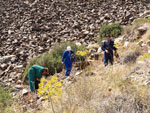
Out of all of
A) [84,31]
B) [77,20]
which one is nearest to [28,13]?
[77,20]

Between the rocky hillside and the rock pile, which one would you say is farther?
the rock pile

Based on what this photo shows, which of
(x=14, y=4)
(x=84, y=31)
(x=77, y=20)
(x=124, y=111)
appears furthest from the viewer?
(x=14, y=4)

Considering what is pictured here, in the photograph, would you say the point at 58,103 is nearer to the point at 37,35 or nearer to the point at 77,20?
the point at 37,35

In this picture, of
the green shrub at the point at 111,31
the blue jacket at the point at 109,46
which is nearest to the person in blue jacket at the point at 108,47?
the blue jacket at the point at 109,46

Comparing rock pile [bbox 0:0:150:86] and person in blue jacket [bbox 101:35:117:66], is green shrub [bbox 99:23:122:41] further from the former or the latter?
person in blue jacket [bbox 101:35:117:66]

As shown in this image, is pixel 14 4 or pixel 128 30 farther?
pixel 14 4

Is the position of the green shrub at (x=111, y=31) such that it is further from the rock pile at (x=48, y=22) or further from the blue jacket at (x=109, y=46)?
the blue jacket at (x=109, y=46)

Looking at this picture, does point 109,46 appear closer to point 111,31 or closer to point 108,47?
point 108,47

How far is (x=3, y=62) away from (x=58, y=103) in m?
7.10

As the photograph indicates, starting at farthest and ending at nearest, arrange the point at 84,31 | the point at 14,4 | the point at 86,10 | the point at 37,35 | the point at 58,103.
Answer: the point at 14,4, the point at 86,10, the point at 37,35, the point at 84,31, the point at 58,103

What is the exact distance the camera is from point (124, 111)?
186 centimetres

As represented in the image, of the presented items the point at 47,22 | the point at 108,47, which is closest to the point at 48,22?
Answer: the point at 47,22

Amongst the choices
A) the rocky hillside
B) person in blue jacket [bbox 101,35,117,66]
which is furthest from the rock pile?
person in blue jacket [bbox 101,35,117,66]

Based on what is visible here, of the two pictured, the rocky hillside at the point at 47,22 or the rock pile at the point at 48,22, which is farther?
the rock pile at the point at 48,22
